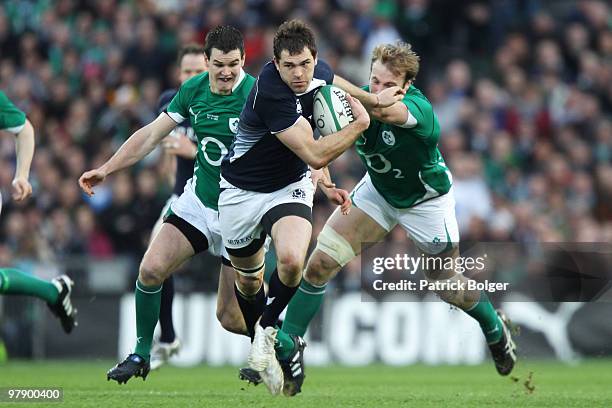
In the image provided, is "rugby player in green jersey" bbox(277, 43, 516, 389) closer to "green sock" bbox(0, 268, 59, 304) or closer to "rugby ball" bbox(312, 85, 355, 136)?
"rugby ball" bbox(312, 85, 355, 136)

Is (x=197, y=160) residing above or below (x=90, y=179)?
above

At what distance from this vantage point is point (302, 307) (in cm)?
1015

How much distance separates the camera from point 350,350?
1558 centimetres

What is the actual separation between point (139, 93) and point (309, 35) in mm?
9924

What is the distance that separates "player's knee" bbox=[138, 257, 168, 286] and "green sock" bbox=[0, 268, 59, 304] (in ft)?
2.67

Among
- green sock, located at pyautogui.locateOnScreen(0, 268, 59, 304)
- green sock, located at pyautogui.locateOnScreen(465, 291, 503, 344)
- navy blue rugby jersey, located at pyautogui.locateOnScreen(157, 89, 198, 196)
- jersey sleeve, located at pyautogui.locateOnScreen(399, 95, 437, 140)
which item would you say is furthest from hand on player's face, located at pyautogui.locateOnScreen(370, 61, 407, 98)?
green sock, located at pyautogui.locateOnScreen(0, 268, 59, 304)

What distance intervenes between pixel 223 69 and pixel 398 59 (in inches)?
53.6

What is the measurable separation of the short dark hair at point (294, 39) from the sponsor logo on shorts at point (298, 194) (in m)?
1.05

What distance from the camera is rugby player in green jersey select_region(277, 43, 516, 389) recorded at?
9.98 metres

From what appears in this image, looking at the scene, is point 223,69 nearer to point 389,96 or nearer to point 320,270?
point 389,96

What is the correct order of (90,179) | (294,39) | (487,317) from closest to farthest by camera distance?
(294,39) < (90,179) < (487,317)

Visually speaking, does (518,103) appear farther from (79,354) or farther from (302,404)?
(302,404)

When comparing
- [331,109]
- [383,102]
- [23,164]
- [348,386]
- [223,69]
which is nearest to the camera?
[331,109]

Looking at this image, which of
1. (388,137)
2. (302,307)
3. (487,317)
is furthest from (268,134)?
(487,317)
